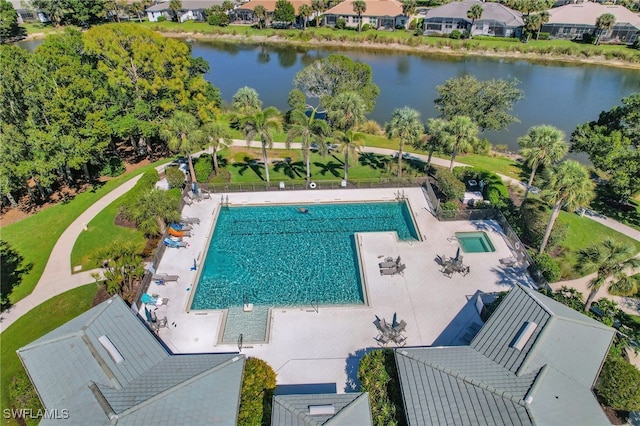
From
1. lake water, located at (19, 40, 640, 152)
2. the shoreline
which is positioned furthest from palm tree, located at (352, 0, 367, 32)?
lake water, located at (19, 40, 640, 152)

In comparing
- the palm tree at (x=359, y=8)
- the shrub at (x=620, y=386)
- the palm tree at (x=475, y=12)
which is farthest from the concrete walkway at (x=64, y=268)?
the palm tree at (x=359, y=8)

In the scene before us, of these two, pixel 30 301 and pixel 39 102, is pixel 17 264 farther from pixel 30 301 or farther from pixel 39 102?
pixel 39 102

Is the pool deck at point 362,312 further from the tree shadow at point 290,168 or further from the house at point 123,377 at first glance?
the tree shadow at point 290,168

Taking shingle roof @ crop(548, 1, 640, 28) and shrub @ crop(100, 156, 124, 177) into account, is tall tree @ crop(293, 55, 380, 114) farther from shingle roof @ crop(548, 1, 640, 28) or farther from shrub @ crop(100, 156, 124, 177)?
shingle roof @ crop(548, 1, 640, 28)

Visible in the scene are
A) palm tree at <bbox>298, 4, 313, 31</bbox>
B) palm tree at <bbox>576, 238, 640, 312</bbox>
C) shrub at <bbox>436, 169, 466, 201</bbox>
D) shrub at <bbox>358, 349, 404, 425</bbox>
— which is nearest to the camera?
shrub at <bbox>358, 349, 404, 425</bbox>

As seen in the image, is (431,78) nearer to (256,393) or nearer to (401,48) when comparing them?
(401,48)

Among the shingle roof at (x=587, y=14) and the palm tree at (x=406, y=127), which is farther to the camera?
the shingle roof at (x=587, y=14)

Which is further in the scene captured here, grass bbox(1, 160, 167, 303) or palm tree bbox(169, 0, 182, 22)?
palm tree bbox(169, 0, 182, 22)
